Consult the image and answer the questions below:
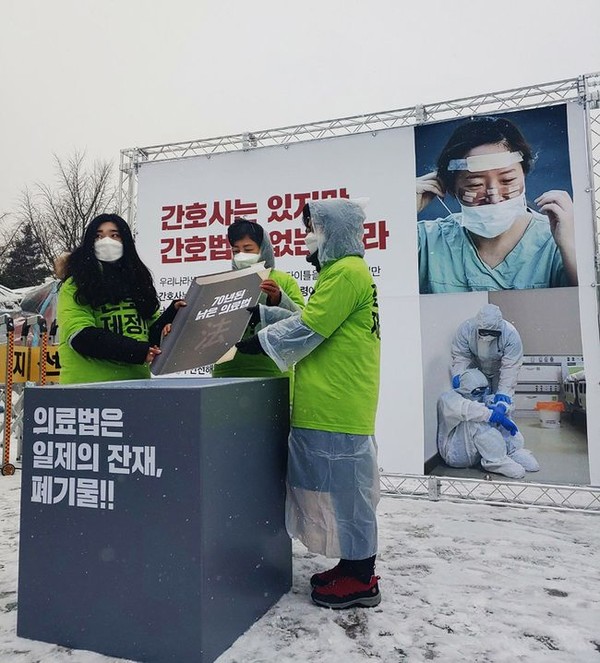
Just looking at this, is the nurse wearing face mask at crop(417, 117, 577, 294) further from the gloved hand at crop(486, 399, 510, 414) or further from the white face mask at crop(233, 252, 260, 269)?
the white face mask at crop(233, 252, 260, 269)

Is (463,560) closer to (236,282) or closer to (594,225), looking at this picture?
(236,282)

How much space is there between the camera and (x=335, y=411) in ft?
6.50

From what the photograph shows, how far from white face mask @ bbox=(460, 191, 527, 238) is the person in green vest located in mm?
1763

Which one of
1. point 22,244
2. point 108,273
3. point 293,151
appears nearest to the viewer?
point 108,273

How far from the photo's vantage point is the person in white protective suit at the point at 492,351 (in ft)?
11.9

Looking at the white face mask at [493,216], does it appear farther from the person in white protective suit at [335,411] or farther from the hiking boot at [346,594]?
the hiking boot at [346,594]

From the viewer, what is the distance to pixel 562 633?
72.0 inches

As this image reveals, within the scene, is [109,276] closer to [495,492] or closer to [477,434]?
[477,434]

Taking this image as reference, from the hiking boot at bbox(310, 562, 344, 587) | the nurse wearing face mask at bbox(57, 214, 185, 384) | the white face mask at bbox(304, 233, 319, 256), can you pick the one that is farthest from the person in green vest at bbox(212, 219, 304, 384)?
the hiking boot at bbox(310, 562, 344, 587)

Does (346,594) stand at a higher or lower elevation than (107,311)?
lower

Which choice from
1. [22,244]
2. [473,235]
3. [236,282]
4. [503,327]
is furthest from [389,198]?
[22,244]

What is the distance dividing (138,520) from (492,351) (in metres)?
2.79

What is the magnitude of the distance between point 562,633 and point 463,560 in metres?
0.78

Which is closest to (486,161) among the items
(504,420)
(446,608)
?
(504,420)
